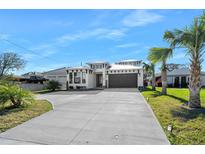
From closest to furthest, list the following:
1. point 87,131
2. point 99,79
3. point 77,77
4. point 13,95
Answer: point 87,131 < point 13,95 < point 77,77 < point 99,79

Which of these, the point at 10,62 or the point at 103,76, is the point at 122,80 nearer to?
the point at 103,76

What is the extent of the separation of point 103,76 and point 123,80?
3214mm

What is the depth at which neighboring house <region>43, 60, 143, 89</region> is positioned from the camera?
30516 millimetres

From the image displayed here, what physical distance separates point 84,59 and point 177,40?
2770 cm

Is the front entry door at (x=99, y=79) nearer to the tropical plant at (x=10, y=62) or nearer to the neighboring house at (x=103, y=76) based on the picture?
the neighboring house at (x=103, y=76)

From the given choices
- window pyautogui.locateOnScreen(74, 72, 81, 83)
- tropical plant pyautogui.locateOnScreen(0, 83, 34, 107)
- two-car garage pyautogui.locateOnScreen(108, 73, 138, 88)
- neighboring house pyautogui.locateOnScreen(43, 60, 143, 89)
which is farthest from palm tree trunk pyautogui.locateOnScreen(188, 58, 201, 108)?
window pyautogui.locateOnScreen(74, 72, 81, 83)

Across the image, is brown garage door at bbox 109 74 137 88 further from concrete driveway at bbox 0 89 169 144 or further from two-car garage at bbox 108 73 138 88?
concrete driveway at bbox 0 89 169 144

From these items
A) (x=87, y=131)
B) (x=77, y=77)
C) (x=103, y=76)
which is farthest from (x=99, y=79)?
(x=87, y=131)

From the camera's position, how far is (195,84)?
9781mm

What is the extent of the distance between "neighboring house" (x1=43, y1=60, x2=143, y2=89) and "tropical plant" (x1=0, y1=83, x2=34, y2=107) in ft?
65.6

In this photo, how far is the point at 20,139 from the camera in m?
5.36

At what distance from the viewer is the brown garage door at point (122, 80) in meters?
30.8
